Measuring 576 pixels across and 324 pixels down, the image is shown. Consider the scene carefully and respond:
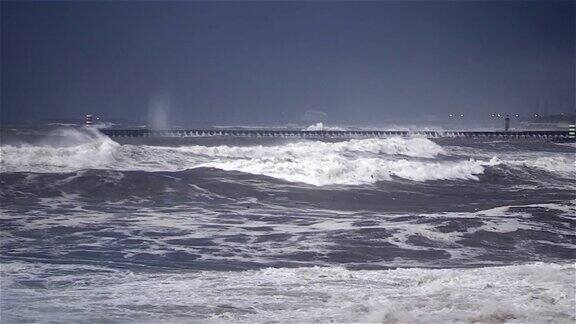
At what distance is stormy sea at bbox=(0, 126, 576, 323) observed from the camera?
5848 mm

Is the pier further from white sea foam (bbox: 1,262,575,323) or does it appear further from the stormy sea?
white sea foam (bbox: 1,262,575,323)

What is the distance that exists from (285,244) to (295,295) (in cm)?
338

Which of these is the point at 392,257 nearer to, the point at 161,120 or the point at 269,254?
the point at 269,254

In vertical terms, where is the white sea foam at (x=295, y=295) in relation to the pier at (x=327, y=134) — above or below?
below

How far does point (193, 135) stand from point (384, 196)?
39.7 meters

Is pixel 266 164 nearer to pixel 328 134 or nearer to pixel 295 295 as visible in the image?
pixel 295 295

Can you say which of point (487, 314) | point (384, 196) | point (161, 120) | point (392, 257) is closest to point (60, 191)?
point (384, 196)

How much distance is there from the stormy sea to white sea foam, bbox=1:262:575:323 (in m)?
0.02

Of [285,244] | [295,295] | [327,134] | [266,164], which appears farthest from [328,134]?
[295,295]

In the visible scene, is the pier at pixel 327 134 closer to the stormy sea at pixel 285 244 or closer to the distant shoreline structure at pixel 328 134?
the distant shoreline structure at pixel 328 134

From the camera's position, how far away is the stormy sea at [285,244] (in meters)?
5.85

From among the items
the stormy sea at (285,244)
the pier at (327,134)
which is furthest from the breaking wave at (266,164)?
the pier at (327,134)

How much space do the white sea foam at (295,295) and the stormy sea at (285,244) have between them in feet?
0.08

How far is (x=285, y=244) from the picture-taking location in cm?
964
